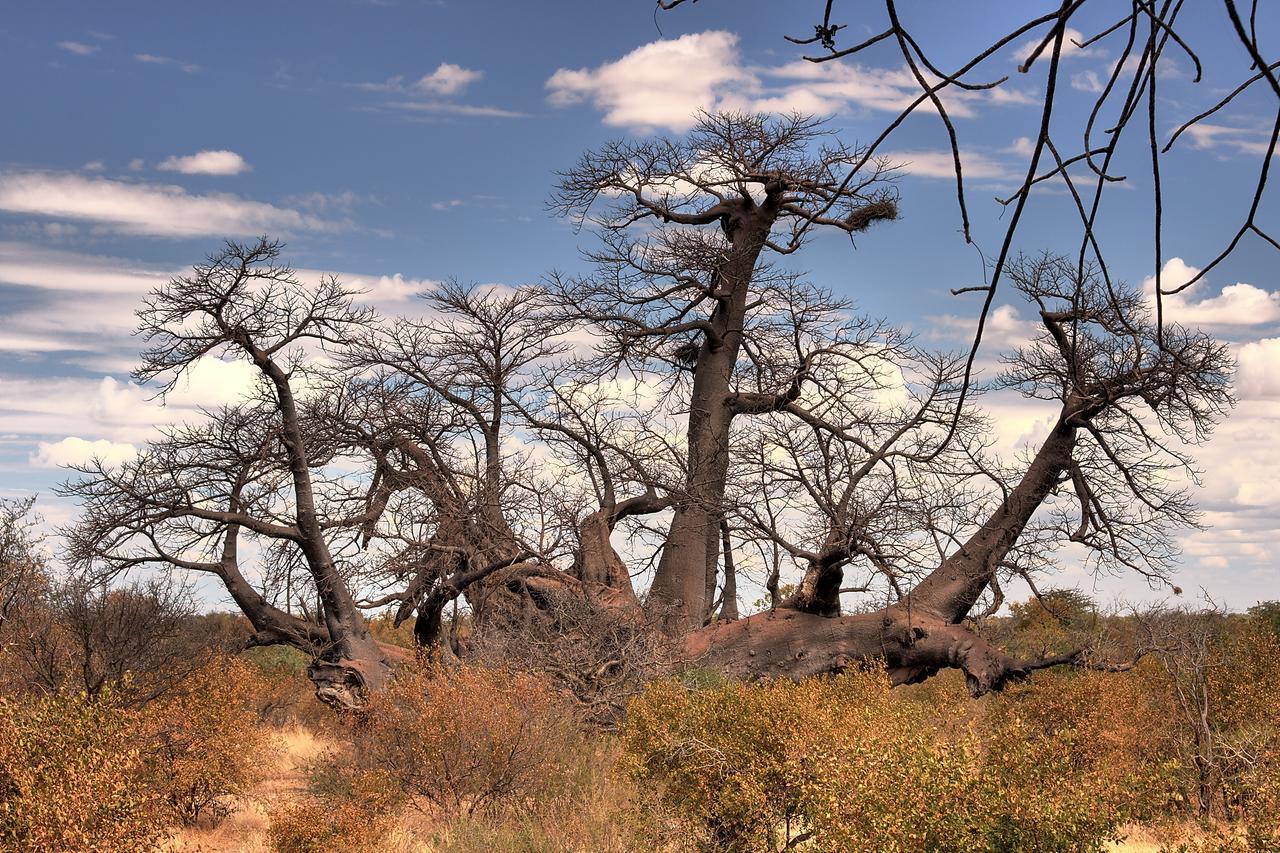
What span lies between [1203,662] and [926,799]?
9.16m

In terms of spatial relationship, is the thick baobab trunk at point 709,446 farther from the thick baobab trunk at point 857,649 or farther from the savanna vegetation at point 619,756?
the savanna vegetation at point 619,756

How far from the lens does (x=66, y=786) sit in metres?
6.36

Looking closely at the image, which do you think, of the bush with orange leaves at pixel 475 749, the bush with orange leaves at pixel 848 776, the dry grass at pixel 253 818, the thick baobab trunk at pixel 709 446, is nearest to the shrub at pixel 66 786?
the dry grass at pixel 253 818

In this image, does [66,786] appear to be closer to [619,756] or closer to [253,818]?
[619,756]

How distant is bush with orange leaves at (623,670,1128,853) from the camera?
5.41 metres

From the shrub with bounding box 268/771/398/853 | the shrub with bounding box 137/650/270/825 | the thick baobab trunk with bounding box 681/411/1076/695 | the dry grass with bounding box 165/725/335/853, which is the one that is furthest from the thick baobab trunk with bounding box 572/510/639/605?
the shrub with bounding box 268/771/398/853

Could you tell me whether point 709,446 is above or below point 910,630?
above

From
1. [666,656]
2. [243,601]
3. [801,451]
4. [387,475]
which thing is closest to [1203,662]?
[801,451]

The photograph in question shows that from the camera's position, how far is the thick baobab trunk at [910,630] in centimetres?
1360

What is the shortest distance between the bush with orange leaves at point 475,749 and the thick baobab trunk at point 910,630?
140 inches

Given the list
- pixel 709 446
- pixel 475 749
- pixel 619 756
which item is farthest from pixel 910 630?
pixel 475 749

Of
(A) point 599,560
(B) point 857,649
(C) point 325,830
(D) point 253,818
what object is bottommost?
Result: (D) point 253,818

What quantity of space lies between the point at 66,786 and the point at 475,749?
374cm

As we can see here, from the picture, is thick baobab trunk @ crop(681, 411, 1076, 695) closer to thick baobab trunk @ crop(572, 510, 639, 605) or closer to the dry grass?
thick baobab trunk @ crop(572, 510, 639, 605)
